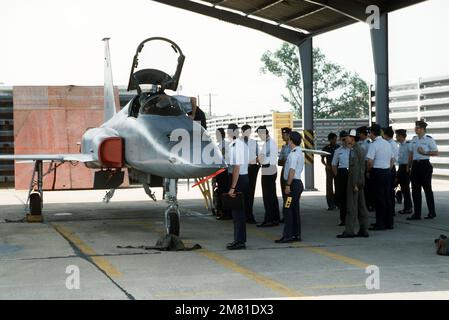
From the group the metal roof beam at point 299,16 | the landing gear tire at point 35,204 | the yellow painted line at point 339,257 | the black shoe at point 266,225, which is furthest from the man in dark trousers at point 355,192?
the metal roof beam at point 299,16

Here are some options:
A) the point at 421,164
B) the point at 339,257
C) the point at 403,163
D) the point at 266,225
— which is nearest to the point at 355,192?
the point at 339,257

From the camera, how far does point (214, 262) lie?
9055 millimetres

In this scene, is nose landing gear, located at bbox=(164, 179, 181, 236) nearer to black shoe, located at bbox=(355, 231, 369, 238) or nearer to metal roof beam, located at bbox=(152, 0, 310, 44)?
black shoe, located at bbox=(355, 231, 369, 238)

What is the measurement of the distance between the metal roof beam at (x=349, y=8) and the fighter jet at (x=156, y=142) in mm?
4885

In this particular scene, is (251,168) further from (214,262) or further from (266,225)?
(214,262)

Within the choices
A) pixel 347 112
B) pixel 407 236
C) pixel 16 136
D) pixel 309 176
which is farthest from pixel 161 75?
pixel 347 112

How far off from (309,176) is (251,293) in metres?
14.6

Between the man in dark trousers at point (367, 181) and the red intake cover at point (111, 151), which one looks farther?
the man in dark trousers at point (367, 181)

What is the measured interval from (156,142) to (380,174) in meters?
4.25

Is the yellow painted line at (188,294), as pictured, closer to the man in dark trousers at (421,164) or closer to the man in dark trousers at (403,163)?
the man in dark trousers at (421,164)

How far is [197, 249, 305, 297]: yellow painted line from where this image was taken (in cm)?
711

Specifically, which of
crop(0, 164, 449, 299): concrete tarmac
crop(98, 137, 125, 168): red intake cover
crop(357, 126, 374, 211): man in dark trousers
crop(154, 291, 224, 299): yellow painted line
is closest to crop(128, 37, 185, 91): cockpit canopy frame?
crop(98, 137, 125, 168): red intake cover

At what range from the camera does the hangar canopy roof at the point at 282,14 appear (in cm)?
1756
